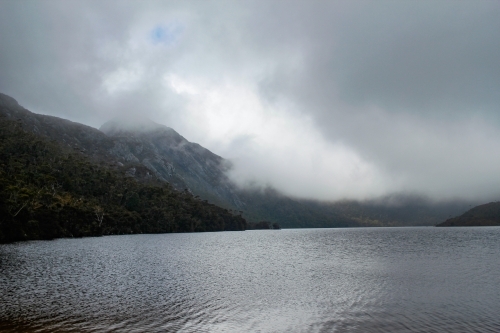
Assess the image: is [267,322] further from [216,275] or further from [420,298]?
[216,275]

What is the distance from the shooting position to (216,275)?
57969 mm

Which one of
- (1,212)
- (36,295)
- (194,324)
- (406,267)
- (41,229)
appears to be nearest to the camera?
(194,324)

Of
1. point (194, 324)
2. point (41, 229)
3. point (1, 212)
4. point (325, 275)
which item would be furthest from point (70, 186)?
point (194, 324)

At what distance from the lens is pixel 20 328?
27.5 m

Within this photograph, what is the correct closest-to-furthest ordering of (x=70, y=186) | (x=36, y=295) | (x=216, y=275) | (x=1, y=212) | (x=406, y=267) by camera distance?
(x=36, y=295) < (x=216, y=275) < (x=406, y=267) < (x=1, y=212) < (x=70, y=186)

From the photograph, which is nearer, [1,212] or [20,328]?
[20,328]

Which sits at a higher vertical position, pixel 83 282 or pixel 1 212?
pixel 1 212

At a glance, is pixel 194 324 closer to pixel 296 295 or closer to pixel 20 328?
pixel 20 328

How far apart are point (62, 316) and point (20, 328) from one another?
4.23 m

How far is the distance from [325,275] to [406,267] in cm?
2087

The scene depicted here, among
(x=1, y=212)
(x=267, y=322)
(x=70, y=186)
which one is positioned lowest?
(x=267, y=322)

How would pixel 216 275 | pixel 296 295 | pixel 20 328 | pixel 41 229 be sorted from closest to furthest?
pixel 20 328, pixel 296 295, pixel 216 275, pixel 41 229

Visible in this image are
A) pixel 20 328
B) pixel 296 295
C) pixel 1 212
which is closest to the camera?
pixel 20 328

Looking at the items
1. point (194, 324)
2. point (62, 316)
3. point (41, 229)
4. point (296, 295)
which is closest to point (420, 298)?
point (296, 295)
